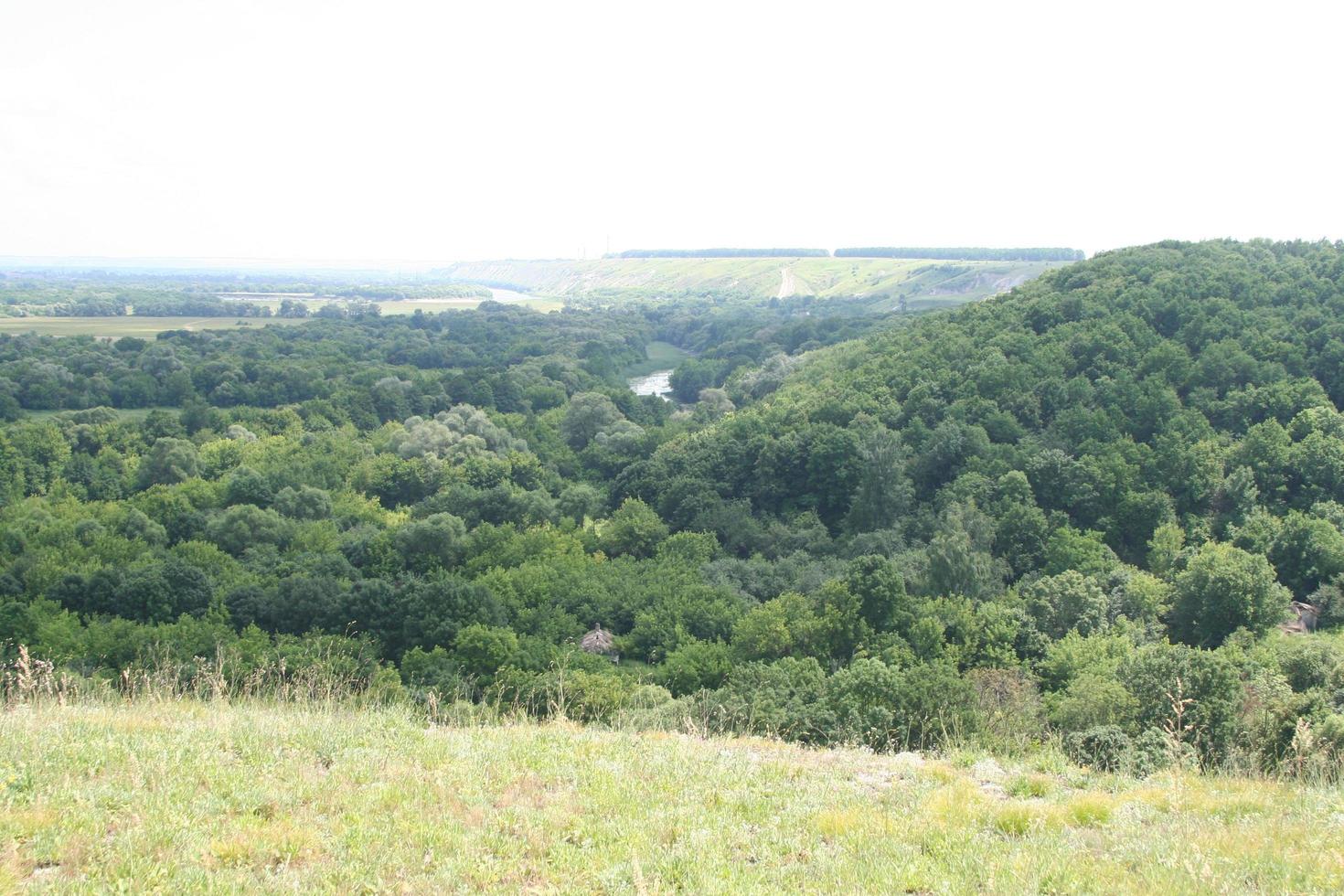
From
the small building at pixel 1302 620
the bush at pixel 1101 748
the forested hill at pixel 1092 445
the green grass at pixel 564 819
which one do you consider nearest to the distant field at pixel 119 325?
the forested hill at pixel 1092 445

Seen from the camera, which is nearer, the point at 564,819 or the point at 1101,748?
the point at 564,819

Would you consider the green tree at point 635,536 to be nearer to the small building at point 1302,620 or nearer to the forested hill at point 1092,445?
the forested hill at point 1092,445

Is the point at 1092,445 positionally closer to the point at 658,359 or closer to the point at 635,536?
the point at 635,536

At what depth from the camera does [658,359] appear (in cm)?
13525

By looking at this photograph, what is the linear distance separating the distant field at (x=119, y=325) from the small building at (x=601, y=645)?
4331 inches

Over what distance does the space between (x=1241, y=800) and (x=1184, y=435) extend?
4055 cm

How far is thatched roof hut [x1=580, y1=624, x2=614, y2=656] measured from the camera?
1248 inches

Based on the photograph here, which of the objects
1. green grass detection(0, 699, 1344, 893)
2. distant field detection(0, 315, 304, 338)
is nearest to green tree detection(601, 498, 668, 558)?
green grass detection(0, 699, 1344, 893)

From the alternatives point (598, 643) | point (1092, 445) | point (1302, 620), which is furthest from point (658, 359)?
point (1302, 620)

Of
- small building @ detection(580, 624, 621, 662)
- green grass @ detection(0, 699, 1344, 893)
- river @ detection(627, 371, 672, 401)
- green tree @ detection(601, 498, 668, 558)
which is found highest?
green grass @ detection(0, 699, 1344, 893)

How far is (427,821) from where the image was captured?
859 centimetres

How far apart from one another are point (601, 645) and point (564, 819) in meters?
23.5

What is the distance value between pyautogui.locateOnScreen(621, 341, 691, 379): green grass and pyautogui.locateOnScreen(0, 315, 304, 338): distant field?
A: 60786 millimetres

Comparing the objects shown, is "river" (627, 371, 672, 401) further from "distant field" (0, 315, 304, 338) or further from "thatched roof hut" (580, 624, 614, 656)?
"thatched roof hut" (580, 624, 614, 656)
